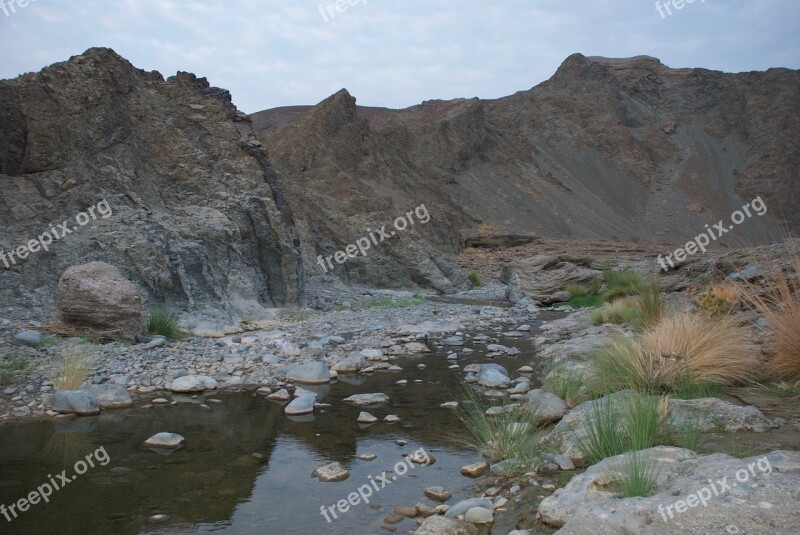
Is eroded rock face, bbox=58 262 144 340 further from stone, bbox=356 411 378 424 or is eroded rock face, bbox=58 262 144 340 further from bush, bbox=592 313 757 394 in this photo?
bush, bbox=592 313 757 394

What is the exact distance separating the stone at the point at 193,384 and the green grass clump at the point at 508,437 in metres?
3.57

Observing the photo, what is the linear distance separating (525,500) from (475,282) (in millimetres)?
24761

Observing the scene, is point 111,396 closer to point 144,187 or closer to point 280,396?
point 280,396

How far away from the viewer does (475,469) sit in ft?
14.9

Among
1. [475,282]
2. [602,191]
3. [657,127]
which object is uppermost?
[657,127]

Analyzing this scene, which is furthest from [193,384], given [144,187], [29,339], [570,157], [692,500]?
[570,157]

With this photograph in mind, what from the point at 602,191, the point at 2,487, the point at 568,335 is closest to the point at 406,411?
the point at 2,487

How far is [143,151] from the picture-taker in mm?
14352

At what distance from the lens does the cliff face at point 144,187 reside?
1145 cm

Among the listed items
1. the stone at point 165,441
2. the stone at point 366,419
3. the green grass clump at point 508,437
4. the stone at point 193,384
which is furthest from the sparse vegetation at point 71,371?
the green grass clump at point 508,437

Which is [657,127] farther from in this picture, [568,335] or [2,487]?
[2,487]

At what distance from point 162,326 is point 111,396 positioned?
12.2 feet

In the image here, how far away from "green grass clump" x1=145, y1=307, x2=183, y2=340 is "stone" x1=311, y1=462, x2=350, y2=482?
6.38 meters

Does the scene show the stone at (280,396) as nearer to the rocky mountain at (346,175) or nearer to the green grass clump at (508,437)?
the green grass clump at (508,437)
